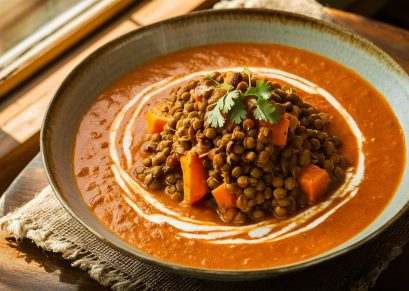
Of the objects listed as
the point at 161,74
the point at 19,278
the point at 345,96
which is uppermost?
the point at 161,74

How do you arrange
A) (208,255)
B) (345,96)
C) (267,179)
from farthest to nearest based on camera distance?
(345,96)
(267,179)
(208,255)

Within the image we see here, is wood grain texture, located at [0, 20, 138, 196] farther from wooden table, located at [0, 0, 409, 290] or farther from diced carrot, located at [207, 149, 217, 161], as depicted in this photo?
diced carrot, located at [207, 149, 217, 161]

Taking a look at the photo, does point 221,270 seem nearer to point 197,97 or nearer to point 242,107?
point 242,107

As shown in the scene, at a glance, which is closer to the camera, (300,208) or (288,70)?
(300,208)

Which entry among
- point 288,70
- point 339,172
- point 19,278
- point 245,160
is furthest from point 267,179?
point 19,278

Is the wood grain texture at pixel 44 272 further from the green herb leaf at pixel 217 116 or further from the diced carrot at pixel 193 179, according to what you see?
the green herb leaf at pixel 217 116

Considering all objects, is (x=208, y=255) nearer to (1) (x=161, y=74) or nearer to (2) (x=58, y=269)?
(2) (x=58, y=269)
